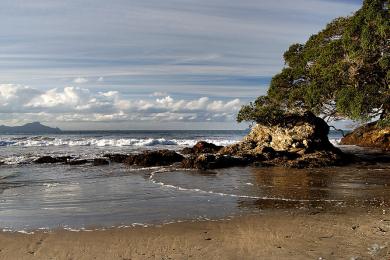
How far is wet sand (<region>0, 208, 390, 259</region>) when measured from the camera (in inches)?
287

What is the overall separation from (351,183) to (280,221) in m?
7.06

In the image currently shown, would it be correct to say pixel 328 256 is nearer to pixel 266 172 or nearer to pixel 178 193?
pixel 178 193

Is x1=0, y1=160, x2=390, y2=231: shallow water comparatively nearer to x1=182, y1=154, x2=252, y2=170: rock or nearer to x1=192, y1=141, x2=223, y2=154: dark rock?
x1=182, y1=154, x2=252, y2=170: rock

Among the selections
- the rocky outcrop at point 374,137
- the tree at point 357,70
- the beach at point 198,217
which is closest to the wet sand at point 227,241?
the beach at point 198,217

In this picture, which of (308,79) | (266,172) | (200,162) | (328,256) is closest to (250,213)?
(328,256)

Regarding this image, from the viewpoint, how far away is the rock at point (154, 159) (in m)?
23.8

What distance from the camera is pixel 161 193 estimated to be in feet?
44.4

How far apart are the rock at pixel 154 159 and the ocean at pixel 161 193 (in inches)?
101

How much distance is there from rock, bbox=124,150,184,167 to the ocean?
8.43ft

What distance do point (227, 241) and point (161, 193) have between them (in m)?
5.78

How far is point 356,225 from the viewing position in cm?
889

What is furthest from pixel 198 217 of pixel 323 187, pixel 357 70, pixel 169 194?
pixel 357 70

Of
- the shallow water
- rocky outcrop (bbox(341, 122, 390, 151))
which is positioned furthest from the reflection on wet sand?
rocky outcrop (bbox(341, 122, 390, 151))

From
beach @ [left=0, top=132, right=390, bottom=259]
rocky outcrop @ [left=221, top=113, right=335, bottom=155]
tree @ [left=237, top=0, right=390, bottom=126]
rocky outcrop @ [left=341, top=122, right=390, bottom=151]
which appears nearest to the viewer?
beach @ [left=0, top=132, right=390, bottom=259]
